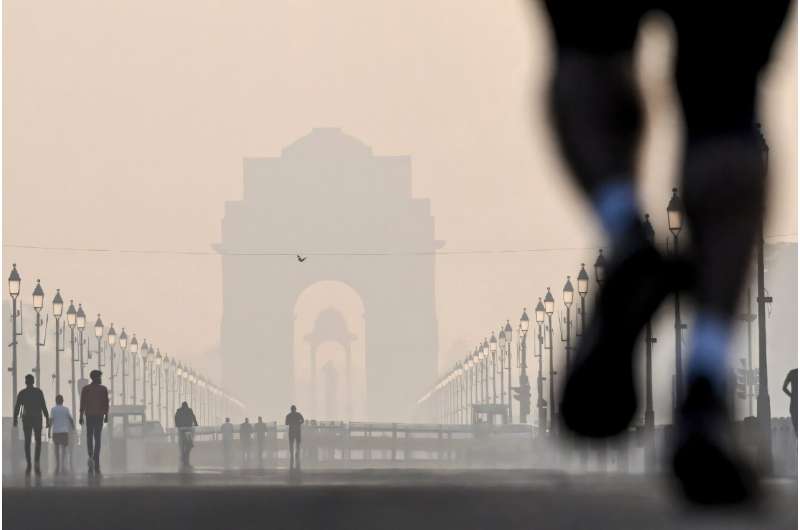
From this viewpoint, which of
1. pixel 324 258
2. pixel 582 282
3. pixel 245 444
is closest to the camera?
pixel 245 444

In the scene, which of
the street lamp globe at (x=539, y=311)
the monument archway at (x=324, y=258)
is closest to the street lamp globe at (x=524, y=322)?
the street lamp globe at (x=539, y=311)

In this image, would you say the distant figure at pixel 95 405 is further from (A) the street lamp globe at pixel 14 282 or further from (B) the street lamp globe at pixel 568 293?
(B) the street lamp globe at pixel 568 293

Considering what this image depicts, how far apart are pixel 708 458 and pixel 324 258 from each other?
109 meters

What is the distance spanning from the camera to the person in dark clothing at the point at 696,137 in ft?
13.6

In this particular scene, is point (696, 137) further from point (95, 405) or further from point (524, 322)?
point (524, 322)

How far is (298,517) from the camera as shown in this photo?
8000 mm

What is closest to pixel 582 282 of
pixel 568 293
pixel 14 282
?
pixel 568 293

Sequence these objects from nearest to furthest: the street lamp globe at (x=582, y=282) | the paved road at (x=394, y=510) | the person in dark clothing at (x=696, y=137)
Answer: the person in dark clothing at (x=696, y=137) < the paved road at (x=394, y=510) < the street lamp globe at (x=582, y=282)

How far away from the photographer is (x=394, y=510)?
8477mm

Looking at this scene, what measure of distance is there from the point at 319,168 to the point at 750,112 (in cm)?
10333

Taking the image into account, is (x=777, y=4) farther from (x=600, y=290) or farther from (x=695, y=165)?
(x=600, y=290)

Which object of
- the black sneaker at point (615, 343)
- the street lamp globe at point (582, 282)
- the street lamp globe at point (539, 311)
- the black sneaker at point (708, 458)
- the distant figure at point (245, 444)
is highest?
the street lamp globe at point (539, 311)

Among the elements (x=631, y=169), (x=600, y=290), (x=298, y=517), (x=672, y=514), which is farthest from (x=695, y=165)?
(x=298, y=517)

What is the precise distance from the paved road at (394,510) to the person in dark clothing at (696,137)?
16.7 inches
